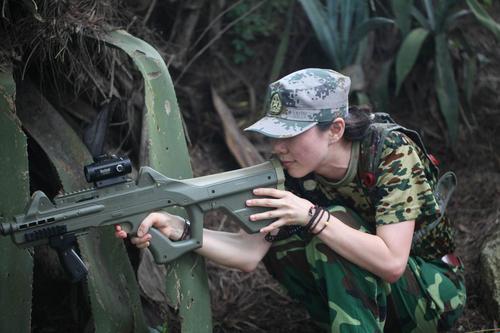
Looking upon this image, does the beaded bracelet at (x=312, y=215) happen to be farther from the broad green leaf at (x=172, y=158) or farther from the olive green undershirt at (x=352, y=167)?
the broad green leaf at (x=172, y=158)

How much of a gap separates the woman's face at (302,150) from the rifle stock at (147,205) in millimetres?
55

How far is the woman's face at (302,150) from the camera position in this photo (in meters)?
2.37

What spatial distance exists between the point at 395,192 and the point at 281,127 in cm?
46

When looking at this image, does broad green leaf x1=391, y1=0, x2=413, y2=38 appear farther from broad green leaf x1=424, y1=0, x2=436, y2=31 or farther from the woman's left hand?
the woman's left hand

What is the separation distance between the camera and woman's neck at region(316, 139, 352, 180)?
2529 mm

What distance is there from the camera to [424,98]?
4195 mm

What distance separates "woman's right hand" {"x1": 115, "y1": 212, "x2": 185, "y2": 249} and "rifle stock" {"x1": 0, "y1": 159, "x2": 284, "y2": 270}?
18 mm

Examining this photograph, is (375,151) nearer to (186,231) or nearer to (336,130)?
(336,130)

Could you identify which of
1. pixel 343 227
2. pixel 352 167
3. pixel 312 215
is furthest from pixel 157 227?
pixel 352 167

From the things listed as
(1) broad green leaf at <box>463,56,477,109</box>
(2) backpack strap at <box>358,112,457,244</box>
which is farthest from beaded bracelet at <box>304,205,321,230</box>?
(1) broad green leaf at <box>463,56,477,109</box>

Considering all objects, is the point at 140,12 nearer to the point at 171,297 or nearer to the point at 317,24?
the point at 317,24

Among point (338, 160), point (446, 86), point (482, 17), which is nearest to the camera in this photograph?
point (338, 160)

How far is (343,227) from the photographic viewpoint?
2.41 meters

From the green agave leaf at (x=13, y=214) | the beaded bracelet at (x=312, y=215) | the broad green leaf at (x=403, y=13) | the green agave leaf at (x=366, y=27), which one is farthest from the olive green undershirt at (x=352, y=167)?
the broad green leaf at (x=403, y=13)
